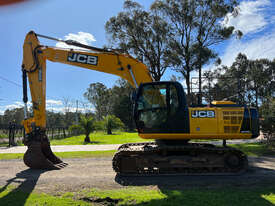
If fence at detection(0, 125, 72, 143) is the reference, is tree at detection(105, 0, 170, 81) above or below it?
above

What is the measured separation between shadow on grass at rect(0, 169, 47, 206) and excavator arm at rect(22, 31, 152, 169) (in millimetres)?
589

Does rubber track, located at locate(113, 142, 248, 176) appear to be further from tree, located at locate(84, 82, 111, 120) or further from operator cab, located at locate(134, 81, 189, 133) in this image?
tree, located at locate(84, 82, 111, 120)

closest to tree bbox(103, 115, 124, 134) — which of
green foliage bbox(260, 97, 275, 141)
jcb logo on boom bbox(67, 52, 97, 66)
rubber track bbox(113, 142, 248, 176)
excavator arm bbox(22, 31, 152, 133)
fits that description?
green foliage bbox(260, 97, 275, 141)

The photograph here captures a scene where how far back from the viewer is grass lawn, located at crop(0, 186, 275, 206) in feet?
13.8

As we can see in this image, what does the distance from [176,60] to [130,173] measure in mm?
17412

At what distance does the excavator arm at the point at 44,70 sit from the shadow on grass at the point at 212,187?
3325mm

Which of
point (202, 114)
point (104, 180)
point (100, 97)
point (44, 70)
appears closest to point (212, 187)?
point (202, 114)

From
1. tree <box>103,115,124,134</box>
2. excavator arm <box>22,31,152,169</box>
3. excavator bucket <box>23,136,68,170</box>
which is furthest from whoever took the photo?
tree <box>103,115,124,134</box>

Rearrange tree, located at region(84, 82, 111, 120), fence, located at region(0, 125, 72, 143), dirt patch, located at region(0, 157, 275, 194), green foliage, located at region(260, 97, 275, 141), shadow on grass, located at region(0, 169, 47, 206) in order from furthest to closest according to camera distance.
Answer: tree, located at region(84, 82, 111, 120)
fence, located at region(0, 125, 72, 143)
green foliage, located at region(260, 97, 275, 141)
dirt patch, located at region(0, 157, 275, 194)
shadow on grass, located at region(0, 169, 47, 206)

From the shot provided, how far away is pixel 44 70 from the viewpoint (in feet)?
26.8

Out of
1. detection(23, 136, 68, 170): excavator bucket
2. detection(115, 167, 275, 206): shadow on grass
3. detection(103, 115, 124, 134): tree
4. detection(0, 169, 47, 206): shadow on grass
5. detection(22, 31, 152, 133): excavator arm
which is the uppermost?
detection(22, 31, 152, 133): excavator arm

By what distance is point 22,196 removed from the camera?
4.71 meters

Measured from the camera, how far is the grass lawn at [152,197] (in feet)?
13.8

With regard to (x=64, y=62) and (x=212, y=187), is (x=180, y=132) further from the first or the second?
(x=64, y=62)
